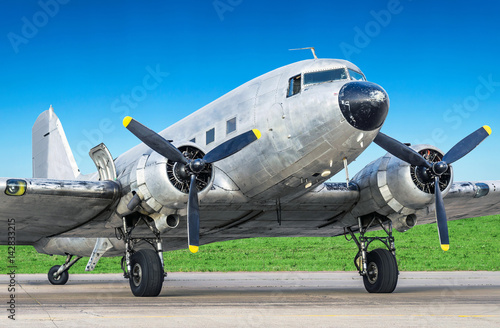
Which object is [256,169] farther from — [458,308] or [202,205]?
[458,308]

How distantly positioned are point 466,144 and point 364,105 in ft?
15.1

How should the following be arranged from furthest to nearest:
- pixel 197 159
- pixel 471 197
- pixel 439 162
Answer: pixel 471 197
pixel 439 162
pixel 197 159

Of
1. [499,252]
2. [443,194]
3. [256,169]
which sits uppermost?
[256,169]

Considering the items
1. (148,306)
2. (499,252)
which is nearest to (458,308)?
(148,306)

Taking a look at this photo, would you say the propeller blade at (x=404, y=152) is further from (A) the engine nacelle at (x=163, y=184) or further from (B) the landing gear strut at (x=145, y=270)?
(B) the landing gear strut at (x=145, y=270)

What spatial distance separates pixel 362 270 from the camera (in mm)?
15133

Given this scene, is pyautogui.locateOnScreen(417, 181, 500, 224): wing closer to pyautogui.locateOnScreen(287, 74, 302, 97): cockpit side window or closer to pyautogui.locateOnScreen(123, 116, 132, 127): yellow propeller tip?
pyautogui.locateOnScreen(287, 74, 302, 97): cockpit side window

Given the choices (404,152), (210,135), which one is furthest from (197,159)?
(404,152)

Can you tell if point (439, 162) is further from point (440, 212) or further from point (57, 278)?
point (57, 278)

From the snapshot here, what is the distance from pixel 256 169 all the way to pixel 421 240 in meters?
36.0

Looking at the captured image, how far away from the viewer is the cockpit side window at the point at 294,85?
12.8m

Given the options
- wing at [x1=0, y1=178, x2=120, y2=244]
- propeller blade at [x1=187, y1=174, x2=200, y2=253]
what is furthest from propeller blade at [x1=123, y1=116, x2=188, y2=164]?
wing at [x1=0, y1=178, x2=120, y2=244]

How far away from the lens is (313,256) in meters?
39.4

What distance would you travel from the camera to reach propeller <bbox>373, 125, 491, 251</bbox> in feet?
45.5
